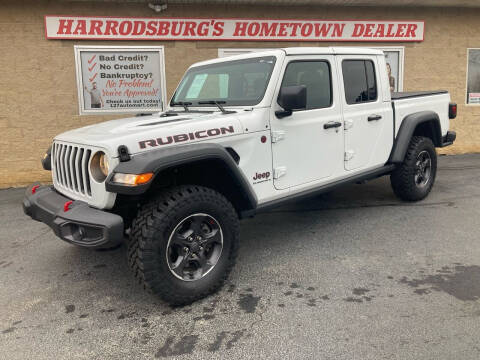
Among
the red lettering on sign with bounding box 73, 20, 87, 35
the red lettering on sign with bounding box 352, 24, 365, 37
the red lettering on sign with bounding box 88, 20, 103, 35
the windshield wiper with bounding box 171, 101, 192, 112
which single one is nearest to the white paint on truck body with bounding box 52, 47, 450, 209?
the windshield wiper with bounding box 171, 101, 192, 112

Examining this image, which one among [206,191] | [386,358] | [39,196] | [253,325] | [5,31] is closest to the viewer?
[386,358]

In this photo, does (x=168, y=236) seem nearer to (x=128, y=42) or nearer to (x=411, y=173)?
(x=411, y=173)

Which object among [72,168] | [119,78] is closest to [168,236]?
[72,168]

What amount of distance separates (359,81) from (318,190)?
140 cm

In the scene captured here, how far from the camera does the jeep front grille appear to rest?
300cm

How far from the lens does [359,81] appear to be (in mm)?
4531

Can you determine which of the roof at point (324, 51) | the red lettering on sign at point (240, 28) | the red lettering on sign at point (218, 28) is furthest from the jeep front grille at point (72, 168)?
the red lettering on sign at point (240, 28)

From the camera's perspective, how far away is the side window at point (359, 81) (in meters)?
4.36

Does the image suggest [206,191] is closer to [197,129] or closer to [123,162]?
[197,129]

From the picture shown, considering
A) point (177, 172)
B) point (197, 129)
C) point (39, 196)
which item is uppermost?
point (197, 129)

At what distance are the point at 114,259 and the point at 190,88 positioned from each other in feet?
6.33

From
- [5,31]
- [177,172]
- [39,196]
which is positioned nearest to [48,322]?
[39,196]

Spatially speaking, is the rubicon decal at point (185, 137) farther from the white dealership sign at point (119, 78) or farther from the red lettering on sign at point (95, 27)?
the red lettering on sign at point (95, 27)

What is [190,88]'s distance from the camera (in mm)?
4367
